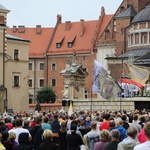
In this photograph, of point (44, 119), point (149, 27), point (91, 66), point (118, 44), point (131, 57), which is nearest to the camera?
point (44, 119)

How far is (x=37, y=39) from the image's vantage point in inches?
3625

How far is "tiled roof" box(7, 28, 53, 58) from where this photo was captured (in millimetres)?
89125

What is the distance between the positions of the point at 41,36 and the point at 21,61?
3778 cm

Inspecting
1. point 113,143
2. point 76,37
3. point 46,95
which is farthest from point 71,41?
point 113,143

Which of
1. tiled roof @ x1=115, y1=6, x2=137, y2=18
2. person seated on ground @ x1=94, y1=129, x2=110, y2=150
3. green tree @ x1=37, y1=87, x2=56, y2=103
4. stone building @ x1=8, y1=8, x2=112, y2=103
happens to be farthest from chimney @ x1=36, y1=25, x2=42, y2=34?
person seated on ground @ x1=94, y1=129, x2=110, y2=150

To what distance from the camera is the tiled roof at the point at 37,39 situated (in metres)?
89.1

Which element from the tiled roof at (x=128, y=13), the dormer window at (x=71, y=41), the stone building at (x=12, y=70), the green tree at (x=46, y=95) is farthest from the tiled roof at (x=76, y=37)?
the stone building at (x=12, y=70)

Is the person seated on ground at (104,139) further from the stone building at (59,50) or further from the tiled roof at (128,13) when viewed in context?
the stone building at (59,50)

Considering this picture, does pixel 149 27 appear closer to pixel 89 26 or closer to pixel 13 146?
pixel 89 26

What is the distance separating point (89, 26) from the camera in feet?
292

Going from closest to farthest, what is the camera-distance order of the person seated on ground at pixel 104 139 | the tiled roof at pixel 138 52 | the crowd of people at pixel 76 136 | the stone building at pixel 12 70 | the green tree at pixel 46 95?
the crowd of people at pixel 76 136
the person seated on ground at pixel 104 139
the stone building at pixel 12 70
the tiled roof at pixel 138 52
the green tree at pixel 46 95

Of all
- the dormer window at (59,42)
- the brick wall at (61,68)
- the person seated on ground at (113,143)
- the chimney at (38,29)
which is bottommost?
the person seated on ground at (113,143)

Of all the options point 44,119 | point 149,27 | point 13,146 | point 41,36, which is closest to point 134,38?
point 149,27

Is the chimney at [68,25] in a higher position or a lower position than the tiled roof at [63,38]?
higher
